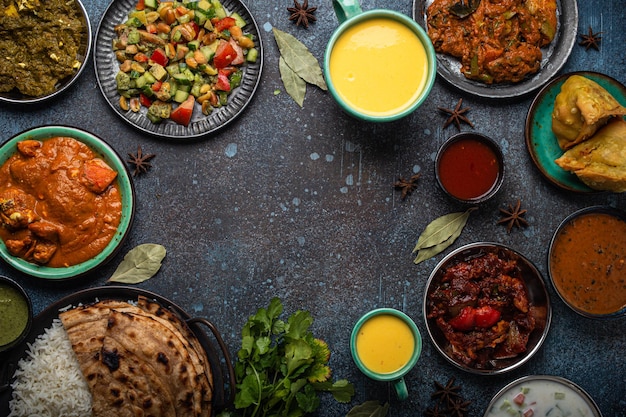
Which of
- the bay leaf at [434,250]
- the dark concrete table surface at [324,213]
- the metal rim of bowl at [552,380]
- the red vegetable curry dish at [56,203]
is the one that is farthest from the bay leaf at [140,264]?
the metal rim of bowl at [552,380]

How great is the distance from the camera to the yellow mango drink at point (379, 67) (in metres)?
3.00

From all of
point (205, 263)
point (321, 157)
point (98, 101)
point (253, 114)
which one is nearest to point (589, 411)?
point (321, 157)

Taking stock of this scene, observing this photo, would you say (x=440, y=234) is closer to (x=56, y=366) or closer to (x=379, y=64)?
(x=379, y=64)

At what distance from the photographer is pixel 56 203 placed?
3086 millimetres

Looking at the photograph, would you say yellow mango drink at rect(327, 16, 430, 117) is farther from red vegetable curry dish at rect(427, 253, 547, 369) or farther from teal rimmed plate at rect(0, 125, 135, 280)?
teal rimmed plate at rect(0, 125, 135, 280)

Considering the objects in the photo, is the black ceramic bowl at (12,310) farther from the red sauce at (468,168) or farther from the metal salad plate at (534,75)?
the metal salad plate at (534,75)

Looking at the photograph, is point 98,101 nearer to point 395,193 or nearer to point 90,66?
point 90,66

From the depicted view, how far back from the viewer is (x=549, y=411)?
130 inches

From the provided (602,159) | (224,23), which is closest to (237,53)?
(224,23)

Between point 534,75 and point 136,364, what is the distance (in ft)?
8.79

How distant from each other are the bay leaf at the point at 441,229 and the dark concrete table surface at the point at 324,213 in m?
0.06

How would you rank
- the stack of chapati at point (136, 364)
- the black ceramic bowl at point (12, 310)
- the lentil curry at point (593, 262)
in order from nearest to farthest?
1. the stack of chapati at point (136, 364)
2. the black ceramic bowl at point (12, 310)
3. the lentil curry at point (593, 262)

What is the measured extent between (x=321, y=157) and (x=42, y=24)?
66.6 inches

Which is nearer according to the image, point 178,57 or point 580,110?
point 580,110
